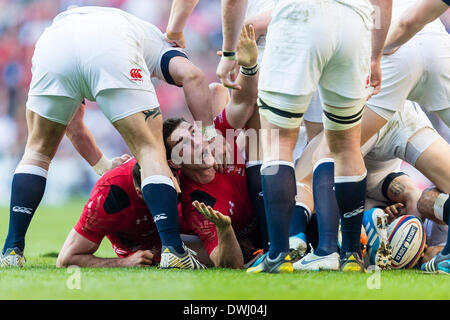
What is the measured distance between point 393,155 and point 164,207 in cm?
167

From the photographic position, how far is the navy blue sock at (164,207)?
3330 millimetres

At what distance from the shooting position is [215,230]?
12.0ft

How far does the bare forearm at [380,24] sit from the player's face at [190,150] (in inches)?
42.6

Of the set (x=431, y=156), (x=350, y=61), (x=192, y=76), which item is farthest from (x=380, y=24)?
(x=192, y=76)

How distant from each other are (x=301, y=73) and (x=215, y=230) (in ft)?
3.81

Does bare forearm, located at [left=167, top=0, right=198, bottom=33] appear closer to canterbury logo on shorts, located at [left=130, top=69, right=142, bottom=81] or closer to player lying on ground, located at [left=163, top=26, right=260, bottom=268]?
player lying on ground, located at [left=163, top=26, right=260, bottom=268]

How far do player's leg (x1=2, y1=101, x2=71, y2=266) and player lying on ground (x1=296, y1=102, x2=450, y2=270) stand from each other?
150cm

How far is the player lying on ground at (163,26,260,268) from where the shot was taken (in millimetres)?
3645

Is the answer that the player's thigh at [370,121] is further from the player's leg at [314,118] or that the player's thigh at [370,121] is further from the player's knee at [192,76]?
the player's knee at [192,76]

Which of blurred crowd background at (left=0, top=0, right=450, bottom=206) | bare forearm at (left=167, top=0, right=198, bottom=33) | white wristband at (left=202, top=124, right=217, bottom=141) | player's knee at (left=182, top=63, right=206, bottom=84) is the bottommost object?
blurred crowd background at (left=0, top=0, right=450, bottom=206)

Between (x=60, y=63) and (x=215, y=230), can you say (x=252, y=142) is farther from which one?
(x=60, y=63)

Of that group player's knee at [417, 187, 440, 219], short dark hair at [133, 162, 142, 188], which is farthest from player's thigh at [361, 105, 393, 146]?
short dark hair at [133, 162, 142, 188]
